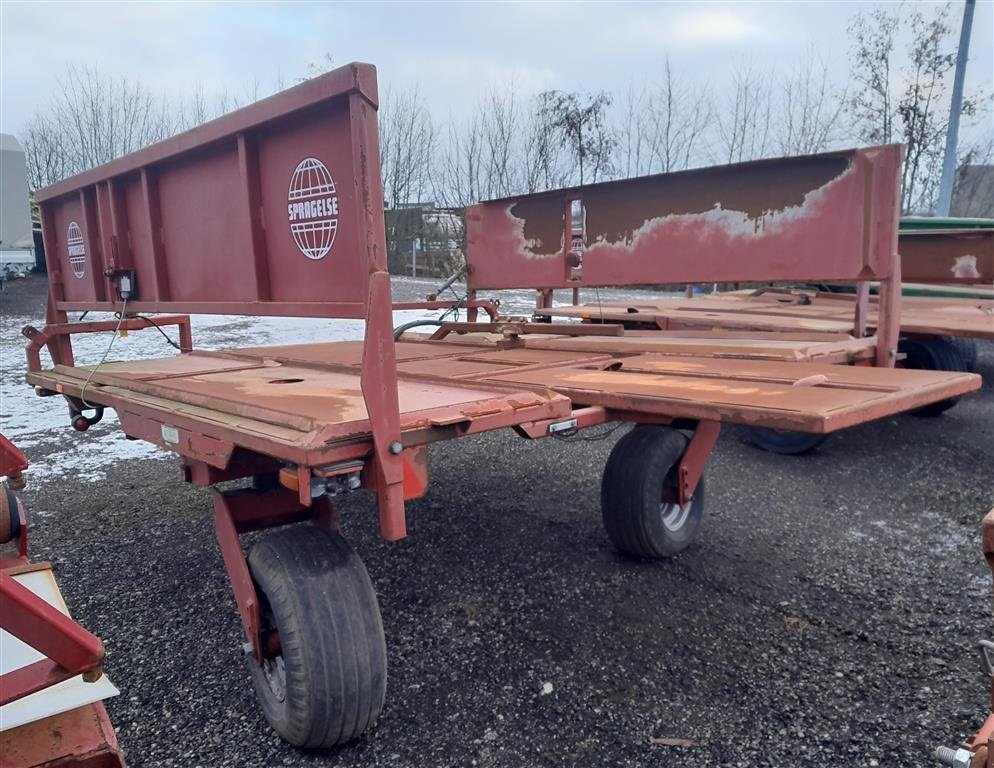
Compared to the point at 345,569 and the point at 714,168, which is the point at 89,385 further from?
the point at 714,168

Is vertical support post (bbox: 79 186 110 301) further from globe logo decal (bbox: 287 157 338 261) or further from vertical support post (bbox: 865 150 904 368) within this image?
vertical support post (bbox: 865 150 904 368)

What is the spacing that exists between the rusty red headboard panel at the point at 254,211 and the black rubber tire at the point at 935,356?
609cm

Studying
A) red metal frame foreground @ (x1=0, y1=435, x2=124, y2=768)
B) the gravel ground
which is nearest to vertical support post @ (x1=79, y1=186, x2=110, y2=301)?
the gravel ground

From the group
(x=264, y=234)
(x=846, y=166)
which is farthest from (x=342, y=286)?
(x=846, y=166)

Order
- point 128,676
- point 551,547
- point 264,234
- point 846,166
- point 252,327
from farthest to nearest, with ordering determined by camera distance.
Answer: point 252,327 < point 551,547 < point 846,166 < point 128,676 < point 264,234

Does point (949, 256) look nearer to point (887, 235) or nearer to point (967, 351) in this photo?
point (967, 351)

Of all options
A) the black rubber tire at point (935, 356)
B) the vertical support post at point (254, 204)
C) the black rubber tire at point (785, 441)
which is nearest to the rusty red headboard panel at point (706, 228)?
the black rubber tire at point (785, 441)

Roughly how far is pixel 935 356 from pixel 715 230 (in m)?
3.74

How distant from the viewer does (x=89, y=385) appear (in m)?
3.38

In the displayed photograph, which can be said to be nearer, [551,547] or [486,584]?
[486,584]

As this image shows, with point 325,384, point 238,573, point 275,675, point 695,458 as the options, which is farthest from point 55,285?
point 695,458

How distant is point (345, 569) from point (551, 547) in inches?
76.3

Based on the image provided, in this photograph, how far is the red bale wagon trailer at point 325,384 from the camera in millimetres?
2053

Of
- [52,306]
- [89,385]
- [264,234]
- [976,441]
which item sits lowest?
[976,441]
